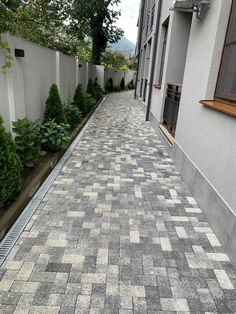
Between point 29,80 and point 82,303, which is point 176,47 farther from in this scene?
point 82,303

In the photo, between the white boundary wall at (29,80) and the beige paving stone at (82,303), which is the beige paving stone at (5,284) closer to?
the beige paving stone at (82,303)

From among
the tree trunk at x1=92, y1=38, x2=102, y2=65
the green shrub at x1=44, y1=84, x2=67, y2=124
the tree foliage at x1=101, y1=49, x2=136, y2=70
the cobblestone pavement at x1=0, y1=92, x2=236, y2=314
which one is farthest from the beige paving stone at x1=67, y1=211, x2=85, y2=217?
the tree foliage at x1=101, y1=49, x2=136, y2=70

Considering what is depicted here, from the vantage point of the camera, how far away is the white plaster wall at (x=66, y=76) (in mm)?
6548

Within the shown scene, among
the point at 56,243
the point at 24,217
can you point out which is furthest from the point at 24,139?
the point at 56,243

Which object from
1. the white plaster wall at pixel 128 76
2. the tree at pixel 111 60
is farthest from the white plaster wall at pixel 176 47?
the tree at pixel 111 60

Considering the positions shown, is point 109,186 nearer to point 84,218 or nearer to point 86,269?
point 84,218

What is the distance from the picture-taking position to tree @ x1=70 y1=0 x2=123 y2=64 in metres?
12.7

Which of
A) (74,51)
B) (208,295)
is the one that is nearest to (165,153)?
(208,295)

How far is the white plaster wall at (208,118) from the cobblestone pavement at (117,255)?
1.86 ft

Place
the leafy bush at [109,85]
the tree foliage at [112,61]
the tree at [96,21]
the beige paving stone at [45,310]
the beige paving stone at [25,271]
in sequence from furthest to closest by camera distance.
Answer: the tree foliage at [112,61]
the leafy bush at [109,85]
the tree at [96,21]
the beige paving stone at [25,271]
the beige paving stone at [45,310]

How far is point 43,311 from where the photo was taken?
172 cm

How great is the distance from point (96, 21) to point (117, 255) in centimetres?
1422

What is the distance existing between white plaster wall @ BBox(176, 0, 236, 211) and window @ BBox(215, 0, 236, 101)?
71 mm

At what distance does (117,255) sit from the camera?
228cm
